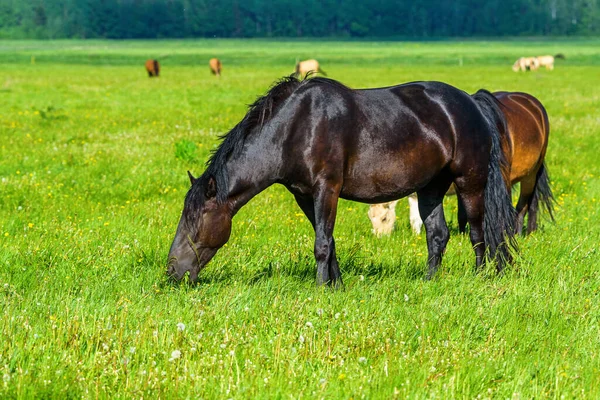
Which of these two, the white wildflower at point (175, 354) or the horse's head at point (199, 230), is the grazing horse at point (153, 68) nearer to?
the horse's head at point (199, 230)

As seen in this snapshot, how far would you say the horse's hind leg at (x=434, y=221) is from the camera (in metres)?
8.24

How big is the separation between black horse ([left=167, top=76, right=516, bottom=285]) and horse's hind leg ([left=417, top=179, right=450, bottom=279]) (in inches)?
12.8

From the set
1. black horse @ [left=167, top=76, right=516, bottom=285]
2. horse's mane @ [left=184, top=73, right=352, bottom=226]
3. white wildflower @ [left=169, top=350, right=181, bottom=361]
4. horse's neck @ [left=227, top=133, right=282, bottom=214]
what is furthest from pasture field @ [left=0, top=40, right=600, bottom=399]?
horse's neck @ [left=227, top=133, right=282, bottom=214]

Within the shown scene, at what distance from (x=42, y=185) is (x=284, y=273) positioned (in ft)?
22.0

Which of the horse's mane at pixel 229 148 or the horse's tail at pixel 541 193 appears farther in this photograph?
the horse's tail at pixel 541 193

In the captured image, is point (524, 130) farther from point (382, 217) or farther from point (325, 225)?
point (325, 225)

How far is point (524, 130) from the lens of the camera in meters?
11.0

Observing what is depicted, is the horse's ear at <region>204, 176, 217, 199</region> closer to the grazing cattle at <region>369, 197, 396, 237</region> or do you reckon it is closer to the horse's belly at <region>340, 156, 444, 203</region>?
the horse's belly at <region>340, 156, 444, 203</region>

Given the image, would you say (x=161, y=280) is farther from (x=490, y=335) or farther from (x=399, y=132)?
(x=490, y=335)

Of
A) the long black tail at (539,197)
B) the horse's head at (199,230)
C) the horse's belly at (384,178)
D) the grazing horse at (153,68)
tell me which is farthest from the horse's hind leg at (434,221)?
the grazing horse at (153,68)

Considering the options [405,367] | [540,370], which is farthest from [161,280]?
[540,370]

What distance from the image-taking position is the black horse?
7.02 metres

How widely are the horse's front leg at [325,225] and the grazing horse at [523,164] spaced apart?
10.6 ft

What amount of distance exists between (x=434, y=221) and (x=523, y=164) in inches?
134
